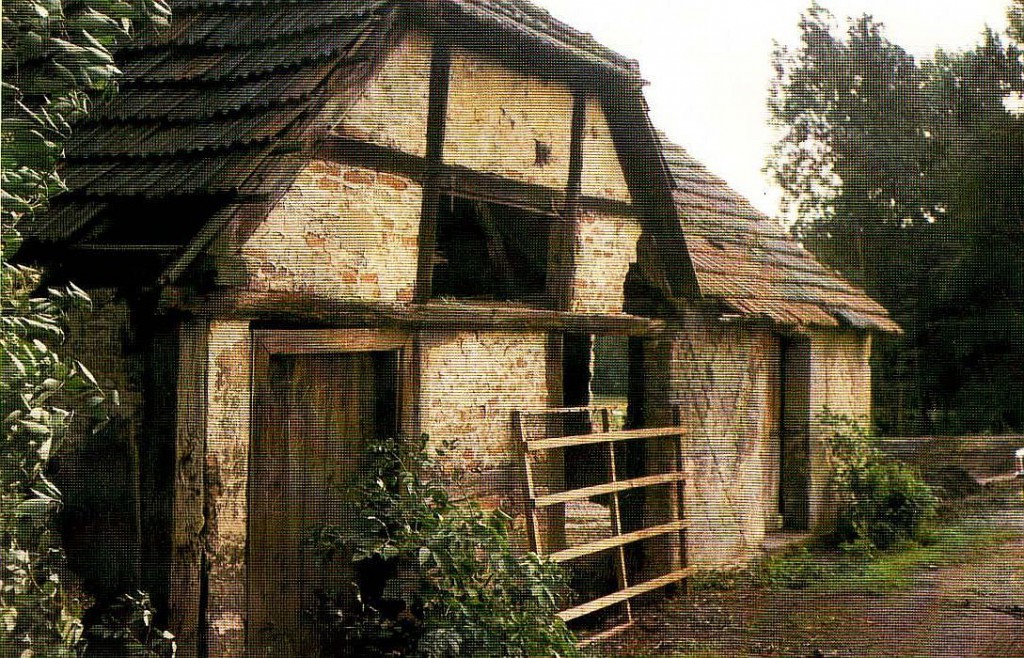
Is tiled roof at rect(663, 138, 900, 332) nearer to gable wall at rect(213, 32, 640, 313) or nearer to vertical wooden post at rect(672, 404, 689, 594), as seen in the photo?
vertical wooden post at rect(672, 404, 689, 594)

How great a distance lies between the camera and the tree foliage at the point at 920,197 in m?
20.4

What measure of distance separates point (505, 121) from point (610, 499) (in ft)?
9.63

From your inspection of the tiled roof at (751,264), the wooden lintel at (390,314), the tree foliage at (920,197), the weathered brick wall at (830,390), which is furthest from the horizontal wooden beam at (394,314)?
the tree foliage at (920,197)

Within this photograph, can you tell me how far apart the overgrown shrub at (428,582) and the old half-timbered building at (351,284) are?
0.23 m

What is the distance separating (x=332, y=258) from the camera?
207 inches

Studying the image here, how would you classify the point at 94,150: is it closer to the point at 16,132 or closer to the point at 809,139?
the point at 16,132

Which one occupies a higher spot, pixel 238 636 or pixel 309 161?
pixel 309 161

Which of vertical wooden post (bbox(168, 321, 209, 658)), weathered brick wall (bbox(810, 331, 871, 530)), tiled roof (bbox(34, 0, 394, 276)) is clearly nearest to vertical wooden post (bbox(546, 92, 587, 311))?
tiled roof (bbox(34, 0, 394, 276))

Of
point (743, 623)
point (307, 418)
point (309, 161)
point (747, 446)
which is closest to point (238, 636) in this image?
point (307, 418)

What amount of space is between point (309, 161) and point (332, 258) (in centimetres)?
54

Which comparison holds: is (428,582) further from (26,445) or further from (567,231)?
(567,231)

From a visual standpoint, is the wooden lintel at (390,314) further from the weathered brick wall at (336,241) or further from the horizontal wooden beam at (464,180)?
the horizontal wooden beam at (464,180)

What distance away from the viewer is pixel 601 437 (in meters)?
7.36

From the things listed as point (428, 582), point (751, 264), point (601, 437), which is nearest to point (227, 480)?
point (428, 582)
